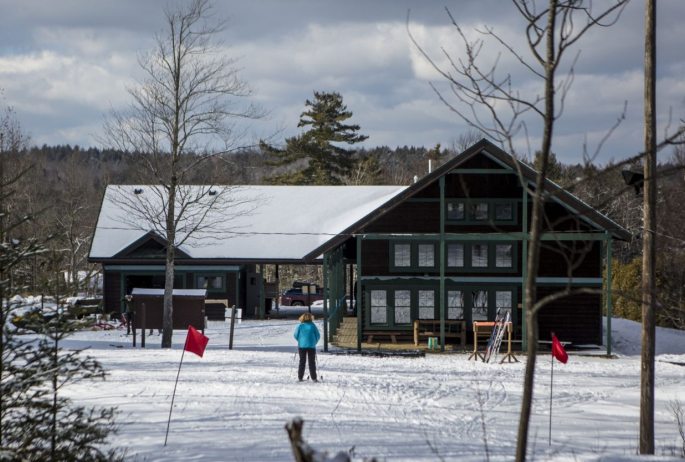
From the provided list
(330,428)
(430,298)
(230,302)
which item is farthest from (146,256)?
(330,428)

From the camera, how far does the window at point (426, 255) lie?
25.8m

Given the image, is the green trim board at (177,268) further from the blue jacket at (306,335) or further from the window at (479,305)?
the blue jacket at (306,335)

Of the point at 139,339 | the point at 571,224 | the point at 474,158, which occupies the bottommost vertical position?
the point at 139,339

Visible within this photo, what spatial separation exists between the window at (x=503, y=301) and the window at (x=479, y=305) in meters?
0.43

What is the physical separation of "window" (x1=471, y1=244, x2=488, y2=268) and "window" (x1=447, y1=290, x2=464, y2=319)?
1224 mm

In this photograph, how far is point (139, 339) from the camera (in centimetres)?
2714

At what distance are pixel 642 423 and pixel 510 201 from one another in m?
15.2

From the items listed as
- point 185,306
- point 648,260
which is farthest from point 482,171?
point 648,260

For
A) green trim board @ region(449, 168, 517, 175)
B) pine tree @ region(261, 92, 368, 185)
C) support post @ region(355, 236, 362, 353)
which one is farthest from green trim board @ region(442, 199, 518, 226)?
pine tree @ region(261, 92, 368, 185)

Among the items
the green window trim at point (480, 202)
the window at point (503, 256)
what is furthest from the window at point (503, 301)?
the green window trim at point (480, 202)

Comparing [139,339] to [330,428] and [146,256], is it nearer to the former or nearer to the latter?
[146,256]

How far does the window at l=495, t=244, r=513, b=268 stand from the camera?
2531cm

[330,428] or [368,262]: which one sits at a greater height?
[368,262]

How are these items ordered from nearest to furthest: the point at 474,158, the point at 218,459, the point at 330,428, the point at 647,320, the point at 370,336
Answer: the point at 218,459 < the point at 647,320 < the point at 330,428 < the point at 474,158 < the point at 370,336
